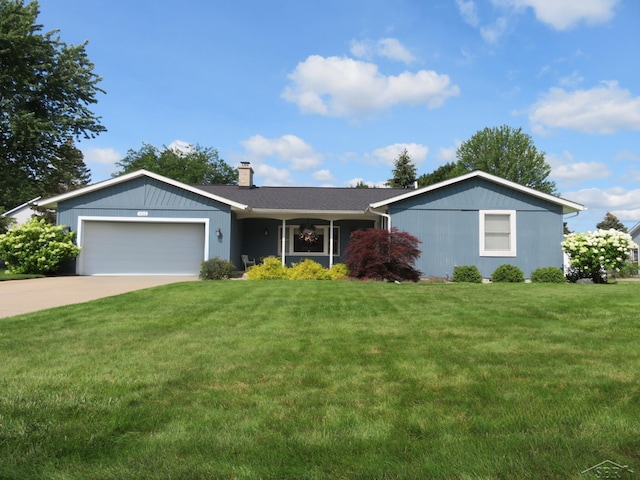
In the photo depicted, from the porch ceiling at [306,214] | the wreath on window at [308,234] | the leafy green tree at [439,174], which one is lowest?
the wreath on window at [308,234]

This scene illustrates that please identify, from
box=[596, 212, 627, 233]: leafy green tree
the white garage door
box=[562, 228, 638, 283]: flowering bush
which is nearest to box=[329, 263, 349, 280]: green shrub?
the white garage door

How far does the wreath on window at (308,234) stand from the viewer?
19.0 meters

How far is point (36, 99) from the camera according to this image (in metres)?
20.1

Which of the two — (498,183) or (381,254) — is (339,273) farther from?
(498,183)

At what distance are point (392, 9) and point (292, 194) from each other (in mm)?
11009

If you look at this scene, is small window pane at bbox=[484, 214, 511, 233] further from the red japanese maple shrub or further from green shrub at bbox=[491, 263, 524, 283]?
the red japanese maple shrub

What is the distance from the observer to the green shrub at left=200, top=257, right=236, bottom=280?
1507cm

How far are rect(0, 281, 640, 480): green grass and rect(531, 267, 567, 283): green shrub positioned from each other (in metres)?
8.27

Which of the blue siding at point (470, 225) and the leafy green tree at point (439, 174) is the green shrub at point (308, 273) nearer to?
the blue siding at point (470, 225)

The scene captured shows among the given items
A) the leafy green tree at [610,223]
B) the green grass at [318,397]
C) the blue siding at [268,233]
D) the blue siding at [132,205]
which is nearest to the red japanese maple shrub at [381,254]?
the blue siding at [268,233]

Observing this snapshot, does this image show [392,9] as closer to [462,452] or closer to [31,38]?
[462,452]

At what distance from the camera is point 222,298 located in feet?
28.9

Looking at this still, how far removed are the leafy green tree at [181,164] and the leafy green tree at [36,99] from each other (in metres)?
21.8

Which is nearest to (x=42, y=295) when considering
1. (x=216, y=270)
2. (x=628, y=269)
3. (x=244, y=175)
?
(x=216, y=270)
